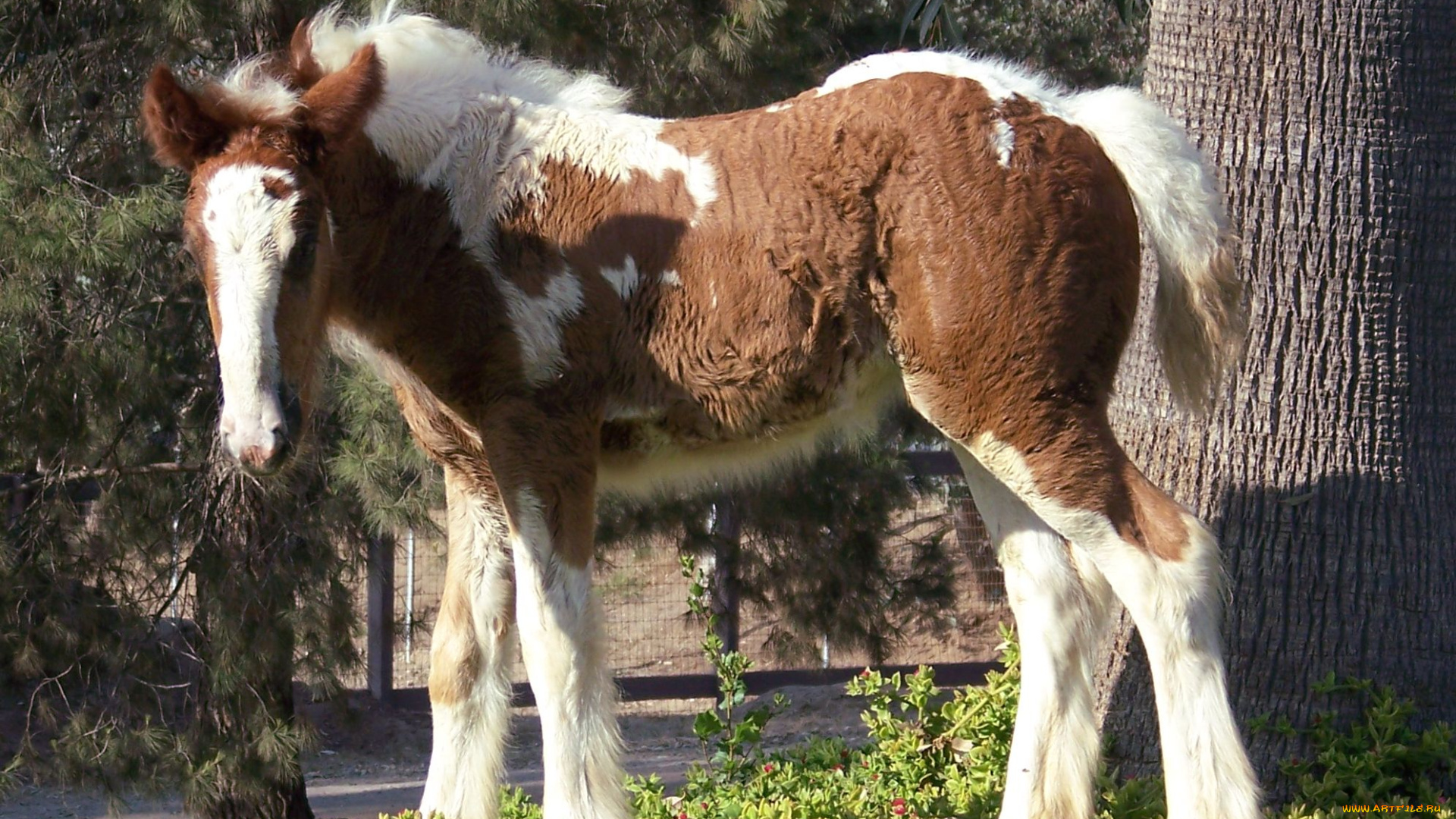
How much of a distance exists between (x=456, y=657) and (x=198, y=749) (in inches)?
167

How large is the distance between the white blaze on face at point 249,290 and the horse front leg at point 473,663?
38.9 inches

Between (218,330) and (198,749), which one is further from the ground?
(218,330)

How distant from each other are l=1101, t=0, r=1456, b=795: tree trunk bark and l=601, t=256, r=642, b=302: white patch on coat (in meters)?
1.84

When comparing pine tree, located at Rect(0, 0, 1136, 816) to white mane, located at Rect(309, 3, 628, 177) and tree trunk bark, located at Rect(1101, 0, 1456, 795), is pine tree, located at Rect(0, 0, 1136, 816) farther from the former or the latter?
tree trunk bark, located at Rect(1101, 0, 1456, 795)

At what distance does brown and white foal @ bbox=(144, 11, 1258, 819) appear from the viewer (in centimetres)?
373

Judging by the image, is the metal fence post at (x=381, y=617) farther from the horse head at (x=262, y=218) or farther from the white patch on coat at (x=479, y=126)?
the horse head at (x=262, y=218)

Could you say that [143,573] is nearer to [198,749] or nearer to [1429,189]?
[198,749]

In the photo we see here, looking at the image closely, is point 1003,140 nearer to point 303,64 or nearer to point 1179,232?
point 1179,232

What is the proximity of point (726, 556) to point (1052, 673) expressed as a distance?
5387 millimetres

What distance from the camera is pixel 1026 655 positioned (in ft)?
13.4

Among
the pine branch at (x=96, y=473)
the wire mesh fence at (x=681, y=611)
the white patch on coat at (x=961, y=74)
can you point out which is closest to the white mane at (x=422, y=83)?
the white patch on coat at (x=961, y=74)

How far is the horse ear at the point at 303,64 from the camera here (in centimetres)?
384

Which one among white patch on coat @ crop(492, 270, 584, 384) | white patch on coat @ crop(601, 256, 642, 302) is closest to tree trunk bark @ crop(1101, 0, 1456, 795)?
white patch on coat @ crop(601, 256, 642, 302)

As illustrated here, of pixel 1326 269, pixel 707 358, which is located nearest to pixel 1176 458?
pixel 1326 269
